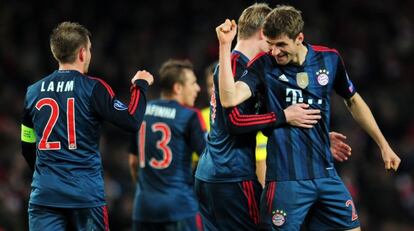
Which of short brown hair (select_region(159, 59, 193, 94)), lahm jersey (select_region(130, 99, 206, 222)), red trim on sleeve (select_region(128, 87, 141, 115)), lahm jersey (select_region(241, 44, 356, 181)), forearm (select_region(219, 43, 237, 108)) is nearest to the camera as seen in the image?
forearm (select_region(219, 43, 237, 108))

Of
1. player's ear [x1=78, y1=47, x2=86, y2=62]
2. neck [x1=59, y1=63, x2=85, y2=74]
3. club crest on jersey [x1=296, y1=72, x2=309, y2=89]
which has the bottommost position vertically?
club crest on jersey [x1=296, y1=72, x2=309, y2=89]

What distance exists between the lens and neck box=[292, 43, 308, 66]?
5.33m

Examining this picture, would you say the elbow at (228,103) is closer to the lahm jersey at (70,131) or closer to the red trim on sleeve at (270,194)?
the red trim on sleeve at (270,194)

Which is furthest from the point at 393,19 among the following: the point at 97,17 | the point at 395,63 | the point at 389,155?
the point at 389,155

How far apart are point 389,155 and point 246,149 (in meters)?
1.06

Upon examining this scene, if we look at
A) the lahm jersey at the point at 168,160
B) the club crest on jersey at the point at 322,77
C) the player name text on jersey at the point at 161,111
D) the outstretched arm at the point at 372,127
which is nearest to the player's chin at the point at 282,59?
the club crest on jersey at the point at 322,77

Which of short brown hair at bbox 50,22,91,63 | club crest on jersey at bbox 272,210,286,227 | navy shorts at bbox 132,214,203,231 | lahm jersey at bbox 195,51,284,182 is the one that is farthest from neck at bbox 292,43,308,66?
navy shorts at bbox 132,214,203,231

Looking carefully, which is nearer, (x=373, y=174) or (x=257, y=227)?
(x=257, y=227)

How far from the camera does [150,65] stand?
46.2 ft

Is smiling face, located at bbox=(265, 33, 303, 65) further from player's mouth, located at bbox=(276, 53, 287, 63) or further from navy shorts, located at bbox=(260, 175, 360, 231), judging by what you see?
navy shorts, located at bbox=(260, 175, 360, 231)

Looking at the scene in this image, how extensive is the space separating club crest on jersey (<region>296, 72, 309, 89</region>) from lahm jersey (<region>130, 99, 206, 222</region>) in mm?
2015

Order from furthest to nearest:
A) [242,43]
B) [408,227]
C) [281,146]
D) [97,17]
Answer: [97,17] → [408,227] → [242,43] → [281,146]

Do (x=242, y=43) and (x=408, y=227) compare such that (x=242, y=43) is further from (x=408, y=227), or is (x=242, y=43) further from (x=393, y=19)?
(x=393, y=19)

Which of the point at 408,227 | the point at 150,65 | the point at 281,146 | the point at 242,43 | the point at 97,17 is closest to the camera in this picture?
the point at 281,146
